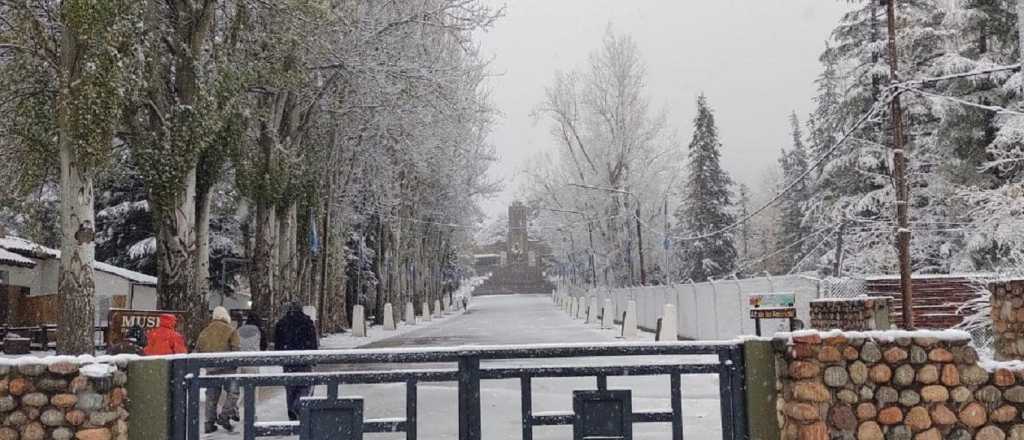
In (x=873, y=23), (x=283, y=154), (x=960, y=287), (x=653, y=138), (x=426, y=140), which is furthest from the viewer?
(x=653, y=138)

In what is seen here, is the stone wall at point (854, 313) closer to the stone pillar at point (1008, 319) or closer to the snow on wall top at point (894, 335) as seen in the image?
the stone pillar at point (1008, 319)

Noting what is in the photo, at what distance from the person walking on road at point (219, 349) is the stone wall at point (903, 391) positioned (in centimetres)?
688

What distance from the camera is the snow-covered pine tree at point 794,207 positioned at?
61.9m

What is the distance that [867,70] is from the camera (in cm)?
3050

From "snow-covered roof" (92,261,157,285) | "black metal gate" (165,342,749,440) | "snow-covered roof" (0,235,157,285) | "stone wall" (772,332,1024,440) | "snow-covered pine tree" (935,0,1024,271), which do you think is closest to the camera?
"stone wall" (772,332,1024,440)

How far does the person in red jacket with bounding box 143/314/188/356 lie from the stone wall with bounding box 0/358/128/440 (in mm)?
4439

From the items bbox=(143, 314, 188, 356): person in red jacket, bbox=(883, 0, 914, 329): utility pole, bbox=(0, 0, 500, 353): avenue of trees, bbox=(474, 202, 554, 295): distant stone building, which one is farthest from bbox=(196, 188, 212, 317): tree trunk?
bbox=(474, 202, 554, 295): distant stone building

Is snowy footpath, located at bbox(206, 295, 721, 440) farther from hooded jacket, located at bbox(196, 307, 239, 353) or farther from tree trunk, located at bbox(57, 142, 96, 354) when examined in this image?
tree trunk, located at bbox(57, 142, 96, 354)

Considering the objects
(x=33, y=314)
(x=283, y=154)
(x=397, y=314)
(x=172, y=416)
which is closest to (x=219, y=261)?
(x=33, y=314)

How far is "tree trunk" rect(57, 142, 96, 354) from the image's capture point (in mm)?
12828

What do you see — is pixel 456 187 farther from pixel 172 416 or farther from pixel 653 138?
pixel 172 416

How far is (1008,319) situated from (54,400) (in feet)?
33.7

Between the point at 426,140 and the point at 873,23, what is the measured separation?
16.8 m

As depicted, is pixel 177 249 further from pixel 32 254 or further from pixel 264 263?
pixel 32 254
